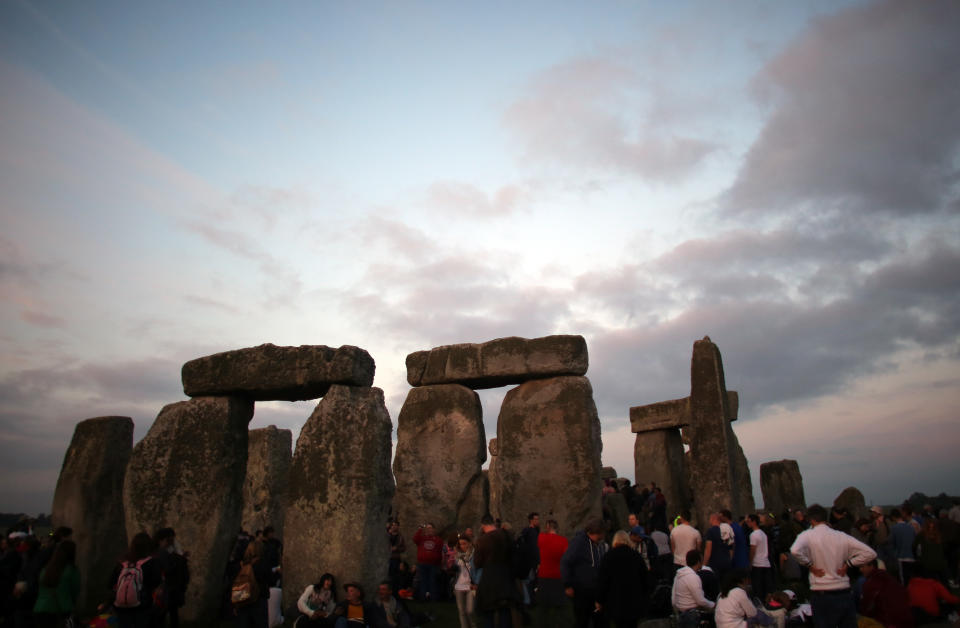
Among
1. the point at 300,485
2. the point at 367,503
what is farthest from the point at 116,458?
the point at 367,503

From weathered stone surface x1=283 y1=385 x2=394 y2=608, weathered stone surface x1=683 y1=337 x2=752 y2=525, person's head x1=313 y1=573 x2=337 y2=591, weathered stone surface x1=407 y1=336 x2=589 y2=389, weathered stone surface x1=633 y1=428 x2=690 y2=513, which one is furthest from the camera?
weathered stone surface x1=633 y1=428 x2=690 y2=513

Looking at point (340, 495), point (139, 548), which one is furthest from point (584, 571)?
point (139, 548)

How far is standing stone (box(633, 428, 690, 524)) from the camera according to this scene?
1816 centimetres

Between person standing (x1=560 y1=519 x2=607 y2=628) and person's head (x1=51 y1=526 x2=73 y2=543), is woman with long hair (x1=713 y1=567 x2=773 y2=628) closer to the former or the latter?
person standing (x1=560 y1=519 x2=607 y2=628)

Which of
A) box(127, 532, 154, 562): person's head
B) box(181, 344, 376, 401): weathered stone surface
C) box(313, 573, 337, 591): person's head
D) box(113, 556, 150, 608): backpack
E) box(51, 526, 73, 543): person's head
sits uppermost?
box(181, 344, 376, 401): weathered stone surface

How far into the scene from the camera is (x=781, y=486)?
19.1m

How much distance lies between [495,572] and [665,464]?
12423mm

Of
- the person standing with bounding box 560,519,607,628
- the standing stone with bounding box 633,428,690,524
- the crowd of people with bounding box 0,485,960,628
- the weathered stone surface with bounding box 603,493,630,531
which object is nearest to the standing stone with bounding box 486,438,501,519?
the weathered stone surface with bounding box 603,493,630,531

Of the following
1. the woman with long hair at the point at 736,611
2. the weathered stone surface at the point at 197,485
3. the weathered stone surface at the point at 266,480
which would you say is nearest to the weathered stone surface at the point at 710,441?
the woman with long hair at the point at 736,611

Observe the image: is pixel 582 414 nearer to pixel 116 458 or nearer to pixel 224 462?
pixel 224 462

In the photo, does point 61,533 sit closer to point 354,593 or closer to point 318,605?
point 318,605

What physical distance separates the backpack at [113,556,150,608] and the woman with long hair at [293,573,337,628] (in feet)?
5.43

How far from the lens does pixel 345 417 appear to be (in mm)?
9000

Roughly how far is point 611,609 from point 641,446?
13.2 m
